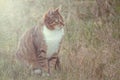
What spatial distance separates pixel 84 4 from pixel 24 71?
3.73m

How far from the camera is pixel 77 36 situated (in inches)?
284

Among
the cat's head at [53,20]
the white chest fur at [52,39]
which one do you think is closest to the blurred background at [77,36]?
the white chest fur at [52,39]

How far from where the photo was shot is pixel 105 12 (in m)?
8.55

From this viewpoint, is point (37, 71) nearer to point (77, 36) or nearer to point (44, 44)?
point (44, 44)

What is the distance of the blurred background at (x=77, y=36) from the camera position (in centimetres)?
586

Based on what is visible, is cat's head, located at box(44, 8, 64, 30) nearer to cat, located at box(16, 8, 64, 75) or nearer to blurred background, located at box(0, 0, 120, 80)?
cat, located at box(16, 8, 64, 75)

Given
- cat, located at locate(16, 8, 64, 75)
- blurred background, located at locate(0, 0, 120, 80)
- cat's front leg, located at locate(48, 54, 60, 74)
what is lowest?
blurred background, located at locate(0, 0, 120, 80)

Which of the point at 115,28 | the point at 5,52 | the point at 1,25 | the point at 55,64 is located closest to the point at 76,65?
the point at 55,64

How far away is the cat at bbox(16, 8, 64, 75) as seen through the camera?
566 centimetres

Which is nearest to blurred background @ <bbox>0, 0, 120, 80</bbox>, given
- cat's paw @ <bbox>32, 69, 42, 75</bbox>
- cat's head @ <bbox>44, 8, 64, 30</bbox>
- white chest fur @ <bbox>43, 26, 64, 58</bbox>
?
cat's paw @ <bbox>32, 69, 42, 75</bbox>

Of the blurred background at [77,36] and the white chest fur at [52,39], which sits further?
the blurred background at [77,36]

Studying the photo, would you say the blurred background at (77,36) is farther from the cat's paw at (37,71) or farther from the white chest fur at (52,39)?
the white chest fur at (52,39)

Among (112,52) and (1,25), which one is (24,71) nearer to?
(112,52)

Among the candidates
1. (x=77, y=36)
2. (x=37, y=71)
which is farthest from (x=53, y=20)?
(x=77, y=36)
